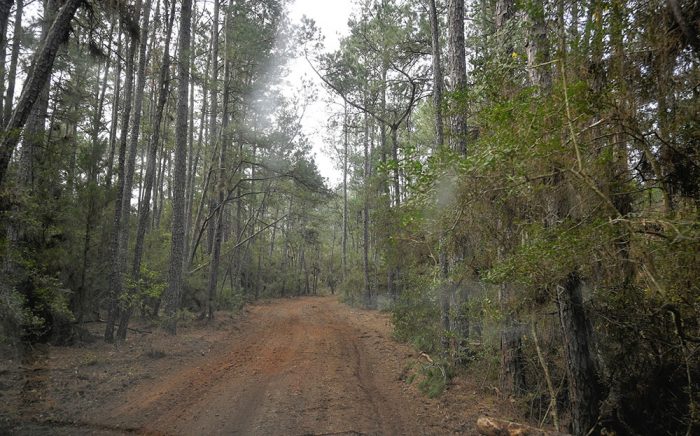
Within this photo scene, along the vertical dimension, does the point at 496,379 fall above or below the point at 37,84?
below

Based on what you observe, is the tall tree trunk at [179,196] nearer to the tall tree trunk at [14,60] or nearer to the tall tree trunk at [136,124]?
the tall tree trunk at [136,124]

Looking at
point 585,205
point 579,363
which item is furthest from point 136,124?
point 579,363

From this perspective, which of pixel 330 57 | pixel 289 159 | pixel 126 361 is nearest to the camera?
pixel 126 361

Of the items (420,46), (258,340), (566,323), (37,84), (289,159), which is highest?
(420,46)

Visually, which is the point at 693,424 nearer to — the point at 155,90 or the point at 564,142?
the point at 564,142

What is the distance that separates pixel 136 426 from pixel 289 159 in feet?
41.4

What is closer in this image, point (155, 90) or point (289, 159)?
point (289, 159)

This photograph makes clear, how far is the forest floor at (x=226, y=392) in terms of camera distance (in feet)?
17.0

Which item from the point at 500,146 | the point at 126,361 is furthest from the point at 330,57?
the point at 500,146

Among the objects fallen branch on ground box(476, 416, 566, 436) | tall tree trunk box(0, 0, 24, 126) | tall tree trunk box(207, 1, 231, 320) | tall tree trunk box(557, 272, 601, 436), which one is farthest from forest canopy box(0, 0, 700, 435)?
tall tree trunk box(207, 1, 231, 320)

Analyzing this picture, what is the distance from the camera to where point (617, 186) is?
366 centimetres

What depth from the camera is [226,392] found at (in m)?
6.59

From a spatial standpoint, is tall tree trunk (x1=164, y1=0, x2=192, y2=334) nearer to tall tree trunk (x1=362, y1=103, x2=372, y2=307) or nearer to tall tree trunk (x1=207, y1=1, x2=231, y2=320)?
tall tree trunk (x1=207, y1=1, x2=231, y2=320)

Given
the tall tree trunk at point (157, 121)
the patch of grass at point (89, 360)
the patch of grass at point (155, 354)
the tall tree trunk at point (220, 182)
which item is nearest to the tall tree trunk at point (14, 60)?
the tall tree trunk at point (157, 121)
